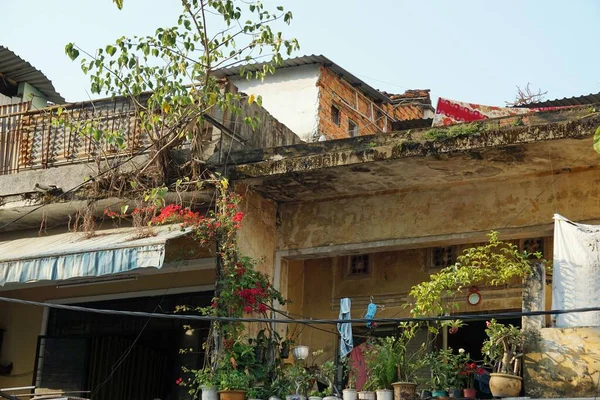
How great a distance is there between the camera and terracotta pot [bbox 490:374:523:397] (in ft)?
32.1

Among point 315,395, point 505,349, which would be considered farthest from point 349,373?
point 505,349

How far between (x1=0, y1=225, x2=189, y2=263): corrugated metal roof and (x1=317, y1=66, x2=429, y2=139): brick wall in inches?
287

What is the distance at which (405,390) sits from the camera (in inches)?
398

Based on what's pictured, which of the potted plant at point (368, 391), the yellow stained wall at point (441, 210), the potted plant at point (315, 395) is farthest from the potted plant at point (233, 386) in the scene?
the yellow stained wall at point (441, 210)

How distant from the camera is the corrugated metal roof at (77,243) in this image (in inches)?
440

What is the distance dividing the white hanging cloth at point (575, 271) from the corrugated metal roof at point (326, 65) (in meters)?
8.72

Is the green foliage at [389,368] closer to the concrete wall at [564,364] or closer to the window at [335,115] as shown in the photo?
the concrete wall at [564,364]

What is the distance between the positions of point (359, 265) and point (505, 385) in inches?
167

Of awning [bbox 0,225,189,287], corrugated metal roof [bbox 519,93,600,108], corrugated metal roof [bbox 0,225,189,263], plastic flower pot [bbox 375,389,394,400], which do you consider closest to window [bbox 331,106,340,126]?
corrugated metal roof [bbox 519,93,600,108]

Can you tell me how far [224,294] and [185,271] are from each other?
7.78 ft

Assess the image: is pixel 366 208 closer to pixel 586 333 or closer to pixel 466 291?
pixel 466 291

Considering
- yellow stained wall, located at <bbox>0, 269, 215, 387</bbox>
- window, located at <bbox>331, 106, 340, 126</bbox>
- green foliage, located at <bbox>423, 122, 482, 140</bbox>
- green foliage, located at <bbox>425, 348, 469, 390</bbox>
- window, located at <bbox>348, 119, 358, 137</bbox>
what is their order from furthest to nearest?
window, located at <bbox>348, 119, 358, 137</bbox> → window, located at <bbox>331, 106, 340, 126</bbox> → yellow stained wall, located at <bbox>0, 269, 215, 387</bbox> → green foliage, located at <bbox>423, 122, 482, 140</bbox> → green foliage, located at <bbox>425, 348, 469, 390</bbox>

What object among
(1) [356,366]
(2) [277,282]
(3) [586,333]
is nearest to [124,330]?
(2) [277,282]

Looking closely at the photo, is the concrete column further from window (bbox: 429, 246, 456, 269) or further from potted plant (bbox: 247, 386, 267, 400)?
window (bbox: 429, 246, 456, 269)
